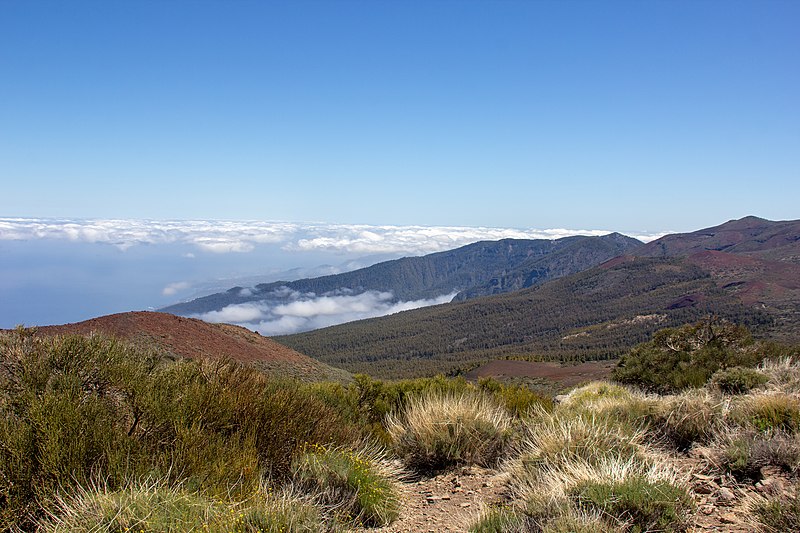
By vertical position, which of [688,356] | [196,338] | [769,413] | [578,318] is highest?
[769,413]

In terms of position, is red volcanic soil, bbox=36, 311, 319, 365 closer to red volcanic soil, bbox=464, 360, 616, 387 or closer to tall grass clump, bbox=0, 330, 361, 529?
tall grass clump, bbox=0, 330, 361, 529

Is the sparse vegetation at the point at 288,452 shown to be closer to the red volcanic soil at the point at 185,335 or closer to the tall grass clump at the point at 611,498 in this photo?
the tall grass clump at the point at 611,498

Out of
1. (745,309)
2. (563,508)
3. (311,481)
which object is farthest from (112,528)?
(745,309)

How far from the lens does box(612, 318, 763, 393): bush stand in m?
20.1

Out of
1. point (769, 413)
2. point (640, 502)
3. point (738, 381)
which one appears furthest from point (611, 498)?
point (738, 381)

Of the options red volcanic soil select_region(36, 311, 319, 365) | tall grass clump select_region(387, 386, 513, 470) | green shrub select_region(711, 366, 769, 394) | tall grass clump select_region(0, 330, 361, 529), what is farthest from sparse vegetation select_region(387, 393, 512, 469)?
red volcanic soil select_region(36, 311, 319, 365)

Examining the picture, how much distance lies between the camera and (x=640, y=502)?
15.3 ft

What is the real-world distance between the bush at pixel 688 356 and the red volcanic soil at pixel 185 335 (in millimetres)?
20851

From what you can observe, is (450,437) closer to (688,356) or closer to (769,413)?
(769,413)

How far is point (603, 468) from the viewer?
5434mm

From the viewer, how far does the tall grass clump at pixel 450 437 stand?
7.59 meters

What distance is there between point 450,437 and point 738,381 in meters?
8.02

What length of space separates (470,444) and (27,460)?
5.61 m

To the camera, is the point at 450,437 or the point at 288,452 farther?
the point at 450,437
